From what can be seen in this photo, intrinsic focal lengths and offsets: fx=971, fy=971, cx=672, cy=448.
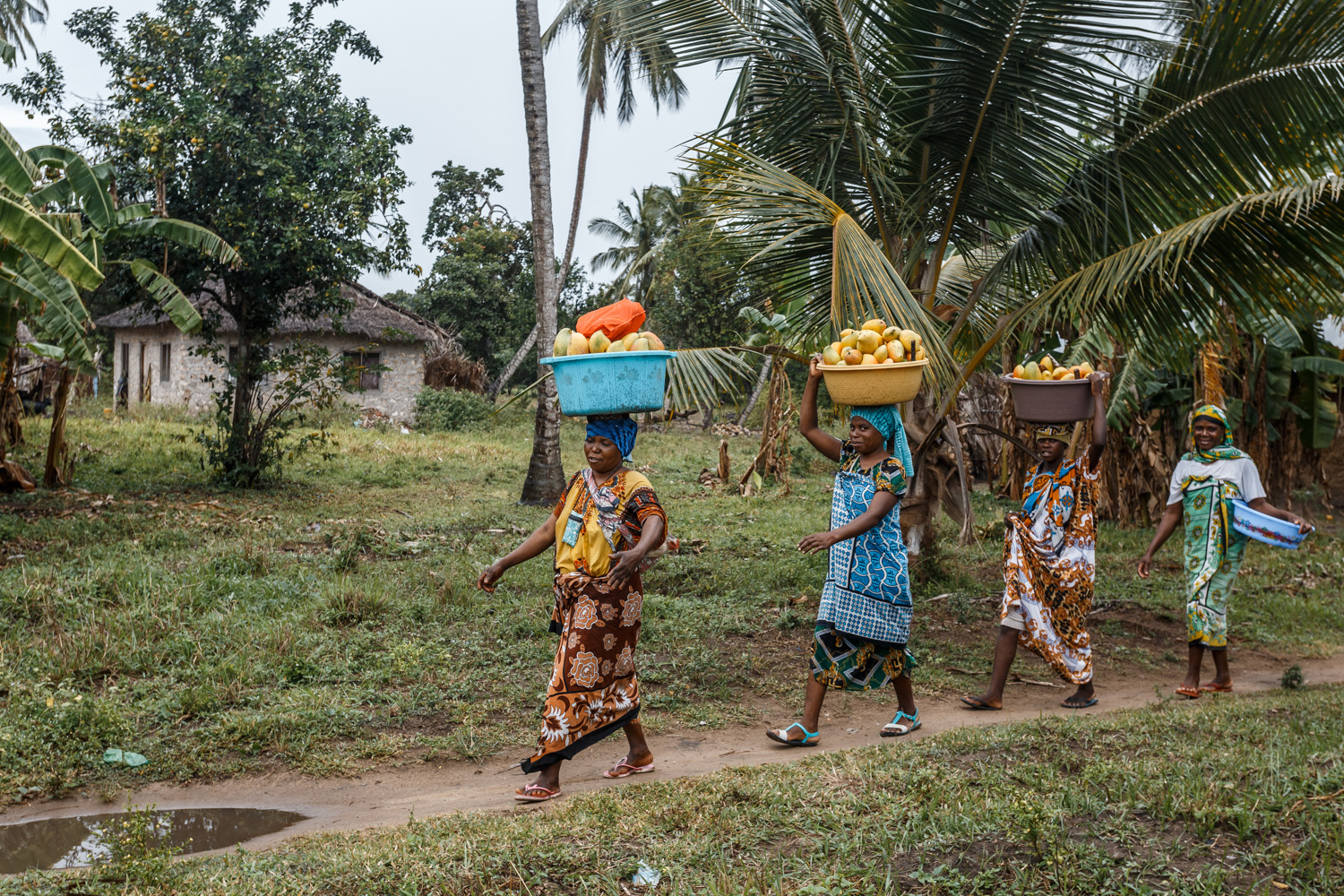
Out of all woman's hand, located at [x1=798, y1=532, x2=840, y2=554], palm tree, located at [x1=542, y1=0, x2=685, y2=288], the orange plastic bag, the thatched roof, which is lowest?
woman's hand, located at [x1=798, y1=532, x2=840, y2=554]

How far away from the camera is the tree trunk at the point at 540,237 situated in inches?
474

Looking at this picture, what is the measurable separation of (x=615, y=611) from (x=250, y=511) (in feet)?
27.5

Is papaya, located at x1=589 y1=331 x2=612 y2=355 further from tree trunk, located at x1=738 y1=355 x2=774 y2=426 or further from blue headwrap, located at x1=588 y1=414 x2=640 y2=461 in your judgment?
tree trunk, located at x1=738 y1=355 x2=774 y2=426

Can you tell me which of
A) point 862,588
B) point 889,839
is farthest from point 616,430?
point 889,839

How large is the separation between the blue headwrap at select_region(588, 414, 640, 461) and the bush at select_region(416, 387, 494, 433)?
827 inches

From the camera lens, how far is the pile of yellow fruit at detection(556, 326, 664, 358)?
4074mm

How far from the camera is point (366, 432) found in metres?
21.8

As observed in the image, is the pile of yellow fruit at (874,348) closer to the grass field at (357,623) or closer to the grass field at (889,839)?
the grass field at (889,839)

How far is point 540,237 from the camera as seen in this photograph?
1248 centimetres

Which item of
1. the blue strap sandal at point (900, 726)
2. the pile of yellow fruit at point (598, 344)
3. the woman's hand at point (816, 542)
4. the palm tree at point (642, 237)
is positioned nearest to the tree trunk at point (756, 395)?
the palm tree at point (642, 237)

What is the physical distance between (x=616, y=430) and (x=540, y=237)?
8.79 m

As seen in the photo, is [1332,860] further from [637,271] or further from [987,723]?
[637,271]

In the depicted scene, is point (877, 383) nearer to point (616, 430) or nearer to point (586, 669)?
point (616, 430)

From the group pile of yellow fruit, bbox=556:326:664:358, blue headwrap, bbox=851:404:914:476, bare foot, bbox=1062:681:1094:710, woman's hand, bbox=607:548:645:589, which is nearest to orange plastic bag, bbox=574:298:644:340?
pile of yellow fruit, bbox=556:326:664:358
